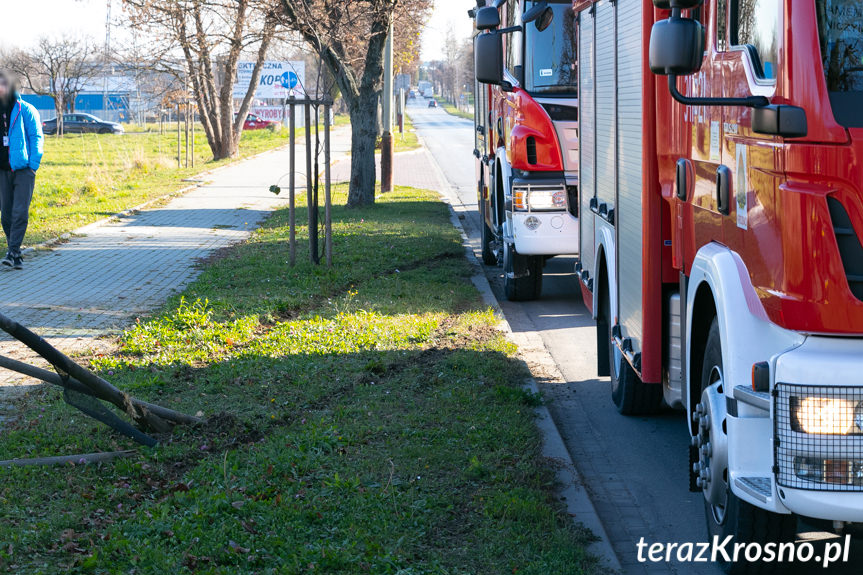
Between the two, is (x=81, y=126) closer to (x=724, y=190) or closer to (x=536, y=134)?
(x=536, y=134)

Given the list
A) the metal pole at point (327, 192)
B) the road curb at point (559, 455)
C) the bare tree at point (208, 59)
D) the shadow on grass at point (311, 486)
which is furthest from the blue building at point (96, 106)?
the shadow on grass at point (311, 486)

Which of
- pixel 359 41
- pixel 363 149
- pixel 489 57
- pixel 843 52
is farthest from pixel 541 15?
pixel 363 149

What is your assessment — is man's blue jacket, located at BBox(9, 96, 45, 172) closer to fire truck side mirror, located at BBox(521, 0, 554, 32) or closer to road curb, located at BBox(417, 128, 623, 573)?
road curb, located at BBox(417, 128, 623, 573)

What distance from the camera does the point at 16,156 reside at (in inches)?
444

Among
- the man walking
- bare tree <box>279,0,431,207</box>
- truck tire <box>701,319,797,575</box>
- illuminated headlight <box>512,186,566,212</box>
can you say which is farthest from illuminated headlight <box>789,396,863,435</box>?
bare tree <box>279,0,431,207</box>

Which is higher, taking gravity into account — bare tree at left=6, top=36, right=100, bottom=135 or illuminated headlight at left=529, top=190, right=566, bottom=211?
bare tree at left=6, top=36, right=100, bottom=135

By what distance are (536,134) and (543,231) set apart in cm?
89

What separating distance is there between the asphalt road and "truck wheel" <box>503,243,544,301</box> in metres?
0.42

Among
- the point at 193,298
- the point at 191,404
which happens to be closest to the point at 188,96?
the point at 193,298

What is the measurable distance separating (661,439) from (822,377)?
9.93 ft

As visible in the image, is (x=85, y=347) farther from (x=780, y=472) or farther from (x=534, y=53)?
(x=780, y=472)

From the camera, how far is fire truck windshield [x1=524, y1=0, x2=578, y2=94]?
965 cm

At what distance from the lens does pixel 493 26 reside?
916 centimetres

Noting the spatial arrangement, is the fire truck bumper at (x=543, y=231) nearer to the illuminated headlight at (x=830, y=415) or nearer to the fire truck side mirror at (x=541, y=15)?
the fire truck side mirror at (x=541, y=15)
